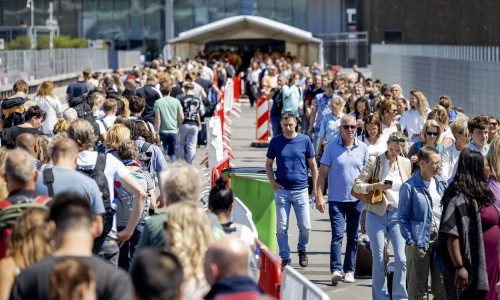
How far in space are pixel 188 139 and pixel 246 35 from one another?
34.6 metres

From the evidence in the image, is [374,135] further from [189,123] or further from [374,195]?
[189,123]

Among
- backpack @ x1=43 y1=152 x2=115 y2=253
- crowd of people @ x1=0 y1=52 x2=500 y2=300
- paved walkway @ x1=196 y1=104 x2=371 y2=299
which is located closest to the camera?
crowd of people @ x1=0 y1=52 x2=500 y2=300

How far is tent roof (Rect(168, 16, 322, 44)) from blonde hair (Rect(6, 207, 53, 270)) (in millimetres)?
41628

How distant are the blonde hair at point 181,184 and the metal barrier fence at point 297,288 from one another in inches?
30.7

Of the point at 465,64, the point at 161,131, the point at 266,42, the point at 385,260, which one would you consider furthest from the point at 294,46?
the point at 385,260

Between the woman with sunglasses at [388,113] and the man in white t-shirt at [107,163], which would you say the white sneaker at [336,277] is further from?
the man in white t-shirt at [107,163]

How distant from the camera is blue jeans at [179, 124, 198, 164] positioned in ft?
60.1

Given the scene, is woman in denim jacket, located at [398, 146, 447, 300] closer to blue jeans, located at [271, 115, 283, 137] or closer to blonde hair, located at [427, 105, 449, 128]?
blonde hair, located at [427, 105, 449, 128]

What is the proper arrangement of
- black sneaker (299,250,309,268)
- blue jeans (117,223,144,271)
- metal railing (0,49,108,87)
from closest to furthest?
blue jeans (117,223,144,271), black sneaker (299,250,309,268), metal railing (0,49,108,87)

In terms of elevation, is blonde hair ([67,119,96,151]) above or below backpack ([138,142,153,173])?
above

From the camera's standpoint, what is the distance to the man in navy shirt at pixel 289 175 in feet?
37.5

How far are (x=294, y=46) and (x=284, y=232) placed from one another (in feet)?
147

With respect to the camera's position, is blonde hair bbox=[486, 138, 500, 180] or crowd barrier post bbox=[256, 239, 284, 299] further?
blonde hair bbox=[486, 138, 500, 180]

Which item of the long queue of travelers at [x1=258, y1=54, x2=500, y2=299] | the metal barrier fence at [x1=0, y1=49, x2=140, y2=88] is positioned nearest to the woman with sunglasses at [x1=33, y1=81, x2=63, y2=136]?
the long queue of travelers at [x1=258, y1=54, x2=500, y2=299]
